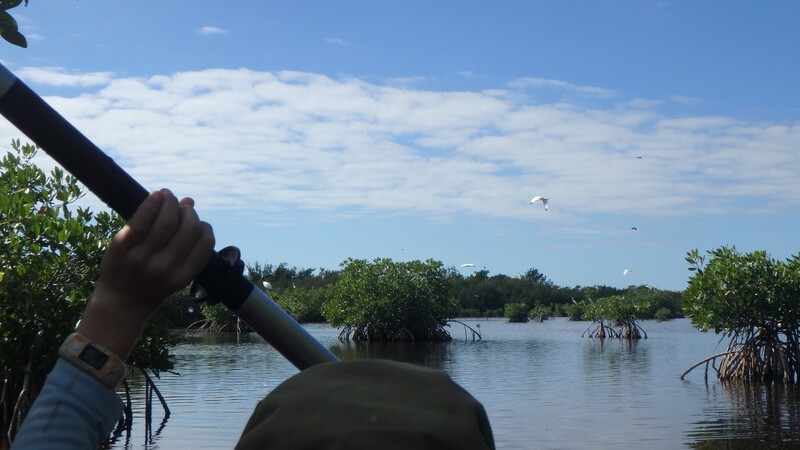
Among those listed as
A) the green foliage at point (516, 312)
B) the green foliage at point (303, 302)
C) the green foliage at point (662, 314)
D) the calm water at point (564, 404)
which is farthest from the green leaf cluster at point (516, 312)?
the calm water at point (564, 404)

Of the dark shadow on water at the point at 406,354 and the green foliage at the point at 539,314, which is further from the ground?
the green foliage at the point at 539,314

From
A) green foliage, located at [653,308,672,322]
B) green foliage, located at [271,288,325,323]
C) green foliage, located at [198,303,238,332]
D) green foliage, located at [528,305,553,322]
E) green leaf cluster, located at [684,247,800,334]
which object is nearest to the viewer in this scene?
green leaf cluster, located at [684,247,800,334]

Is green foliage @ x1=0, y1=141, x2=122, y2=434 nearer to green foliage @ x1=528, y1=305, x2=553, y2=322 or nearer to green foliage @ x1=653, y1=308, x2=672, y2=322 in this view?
green foliage @ x1=653, y1=308, x2=672, y2=322

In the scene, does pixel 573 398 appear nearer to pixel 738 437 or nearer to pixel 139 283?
pixel 738 437

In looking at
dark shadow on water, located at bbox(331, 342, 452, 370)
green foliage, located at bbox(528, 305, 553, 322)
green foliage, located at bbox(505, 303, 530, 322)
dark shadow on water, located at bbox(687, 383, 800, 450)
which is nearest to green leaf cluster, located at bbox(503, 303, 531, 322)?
green foliage, located at bbox(505, 303, 530, 322)

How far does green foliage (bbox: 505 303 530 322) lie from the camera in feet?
307

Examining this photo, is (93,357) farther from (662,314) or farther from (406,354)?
→ (662,314)

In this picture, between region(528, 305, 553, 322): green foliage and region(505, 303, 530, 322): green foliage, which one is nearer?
region(505, 303, 530, 322): green foliage

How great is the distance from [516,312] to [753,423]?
3091 inches

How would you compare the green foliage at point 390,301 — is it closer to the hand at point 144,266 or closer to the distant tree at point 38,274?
the distant tree at point 38,274

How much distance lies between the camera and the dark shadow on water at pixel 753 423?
47.9ft

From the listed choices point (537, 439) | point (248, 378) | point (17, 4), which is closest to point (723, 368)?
point (537, 439)

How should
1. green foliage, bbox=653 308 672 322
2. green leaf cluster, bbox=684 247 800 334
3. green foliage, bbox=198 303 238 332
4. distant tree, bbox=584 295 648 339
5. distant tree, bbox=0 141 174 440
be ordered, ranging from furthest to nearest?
green foliage, bbox=653 308 672 322 → green foliage, bbox=198 303 238 332 → distant tree, bbox=584 295 648 339 → green leaf cluster, bbox=684 247 800 334 → distant tree, bbox=0 141 174 440

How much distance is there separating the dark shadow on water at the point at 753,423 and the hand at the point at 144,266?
14.8 m
